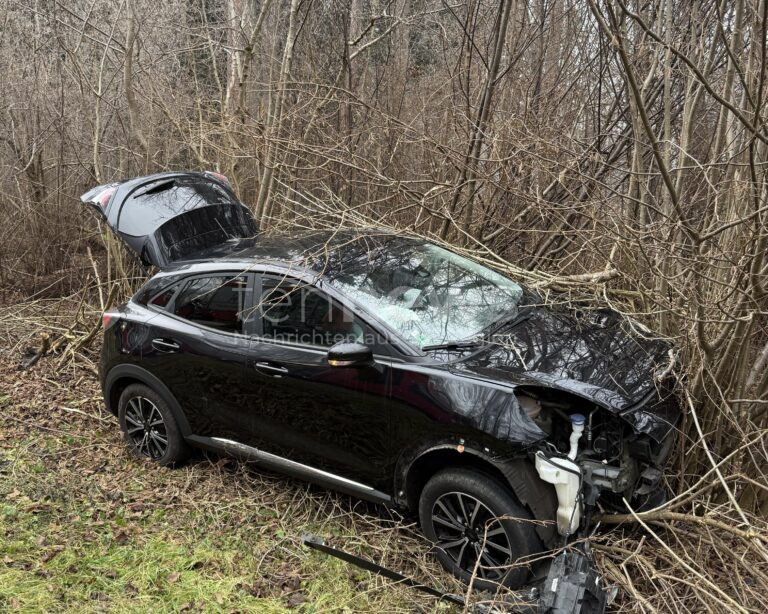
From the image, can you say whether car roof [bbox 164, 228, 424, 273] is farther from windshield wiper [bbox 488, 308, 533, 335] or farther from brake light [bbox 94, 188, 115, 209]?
windshield wiper [bbox 488, 308, 533, 335]

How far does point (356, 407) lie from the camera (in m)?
3.59

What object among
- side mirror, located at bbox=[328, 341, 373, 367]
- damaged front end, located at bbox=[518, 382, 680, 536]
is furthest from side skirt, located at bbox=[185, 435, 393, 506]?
damaged front end, located at bbox=[518, 382, 680, 536]

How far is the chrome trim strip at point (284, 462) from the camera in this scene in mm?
3742

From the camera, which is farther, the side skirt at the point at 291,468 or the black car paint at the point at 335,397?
the side skirt at the point at 291,468

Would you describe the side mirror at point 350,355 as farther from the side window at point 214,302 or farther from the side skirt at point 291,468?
the side window at point 214,302

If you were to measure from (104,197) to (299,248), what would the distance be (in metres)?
1.73

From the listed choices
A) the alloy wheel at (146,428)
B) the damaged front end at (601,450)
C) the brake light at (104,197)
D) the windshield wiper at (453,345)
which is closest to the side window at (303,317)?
the windshield wiper at (453,345)

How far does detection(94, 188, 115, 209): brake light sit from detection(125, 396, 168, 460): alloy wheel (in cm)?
148

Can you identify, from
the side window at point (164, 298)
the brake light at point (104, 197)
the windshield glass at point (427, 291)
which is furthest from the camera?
the brake light at point (104, 197)

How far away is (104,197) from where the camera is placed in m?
4.80

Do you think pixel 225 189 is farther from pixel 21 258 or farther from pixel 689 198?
pixel 21 258

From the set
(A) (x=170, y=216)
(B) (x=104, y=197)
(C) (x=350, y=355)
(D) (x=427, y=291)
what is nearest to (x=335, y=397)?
(C) (x=350, y=355)

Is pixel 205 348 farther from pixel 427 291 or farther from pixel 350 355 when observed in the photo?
pixel 427 291

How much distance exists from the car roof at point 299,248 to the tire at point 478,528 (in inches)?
59.1
